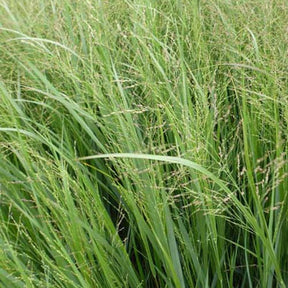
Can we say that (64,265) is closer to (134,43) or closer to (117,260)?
(117,260)

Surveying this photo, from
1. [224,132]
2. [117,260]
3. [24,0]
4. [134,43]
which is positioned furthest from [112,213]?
[24,0]

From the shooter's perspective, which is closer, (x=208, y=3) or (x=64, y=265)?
(x=64, y=265)

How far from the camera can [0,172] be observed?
3.55 feet

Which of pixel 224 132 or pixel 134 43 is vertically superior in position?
pixel 134 43

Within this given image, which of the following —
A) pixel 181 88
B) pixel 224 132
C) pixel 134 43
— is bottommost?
pixel 224 132

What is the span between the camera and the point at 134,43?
1311 mm

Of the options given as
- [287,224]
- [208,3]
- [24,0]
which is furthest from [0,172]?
[24,0]

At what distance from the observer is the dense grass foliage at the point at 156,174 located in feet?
2.89

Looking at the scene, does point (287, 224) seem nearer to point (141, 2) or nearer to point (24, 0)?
point (141, 2)

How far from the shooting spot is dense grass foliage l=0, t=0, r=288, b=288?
0.88 m

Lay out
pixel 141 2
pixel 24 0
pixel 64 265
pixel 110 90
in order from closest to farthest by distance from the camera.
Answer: pixel 64 265 → pixel 110 90 → pixel 141 2 → pixel 24 0

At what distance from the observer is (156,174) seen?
38.4 inches

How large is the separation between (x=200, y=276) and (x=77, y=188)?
0.31 meters

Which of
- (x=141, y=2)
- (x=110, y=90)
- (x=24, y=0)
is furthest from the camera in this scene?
(x=24, y=0)
